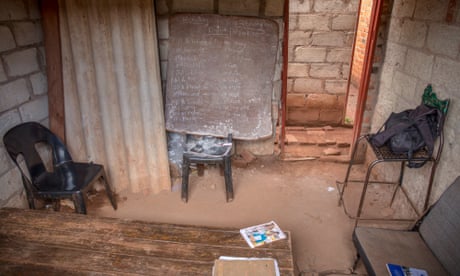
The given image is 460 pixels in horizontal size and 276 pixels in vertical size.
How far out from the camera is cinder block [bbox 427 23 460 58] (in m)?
2.17

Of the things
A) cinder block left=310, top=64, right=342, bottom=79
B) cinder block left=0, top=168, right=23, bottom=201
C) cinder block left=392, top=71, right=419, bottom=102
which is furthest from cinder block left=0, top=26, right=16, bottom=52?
cinder block left=310, top=64, right=342, bottom=79

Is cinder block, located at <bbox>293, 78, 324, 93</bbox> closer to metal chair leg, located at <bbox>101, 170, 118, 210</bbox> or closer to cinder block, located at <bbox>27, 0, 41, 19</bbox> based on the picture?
metal chair leg, located at <bbox>101, 170, 118, 210</bbox>

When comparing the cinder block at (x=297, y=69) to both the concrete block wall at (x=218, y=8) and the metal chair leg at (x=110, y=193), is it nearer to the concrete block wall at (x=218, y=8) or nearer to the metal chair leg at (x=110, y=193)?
the concrete block wall at (x=218, y=8)

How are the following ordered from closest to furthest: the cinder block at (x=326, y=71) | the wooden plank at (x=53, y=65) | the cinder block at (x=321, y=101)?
the wooden plank at (x=53, y=65) → the cinder block at (x=326, y=71) → the cinder block at (x=321, y=101)

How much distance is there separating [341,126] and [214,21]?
8.98ft

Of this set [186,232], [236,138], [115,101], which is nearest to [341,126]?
[236,138]

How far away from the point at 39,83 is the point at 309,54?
3329mm

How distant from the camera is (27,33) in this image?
8.36 ft

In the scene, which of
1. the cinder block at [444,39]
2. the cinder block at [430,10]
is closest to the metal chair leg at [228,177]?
the cinder block at [444,39]

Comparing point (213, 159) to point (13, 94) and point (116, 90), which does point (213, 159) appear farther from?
point (13, 94)

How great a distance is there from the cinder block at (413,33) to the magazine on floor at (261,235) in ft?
6.42

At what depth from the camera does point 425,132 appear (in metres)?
2.28

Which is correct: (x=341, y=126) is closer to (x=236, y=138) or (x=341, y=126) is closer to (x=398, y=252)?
(x=236, y=138)

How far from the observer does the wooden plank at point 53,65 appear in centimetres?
263
